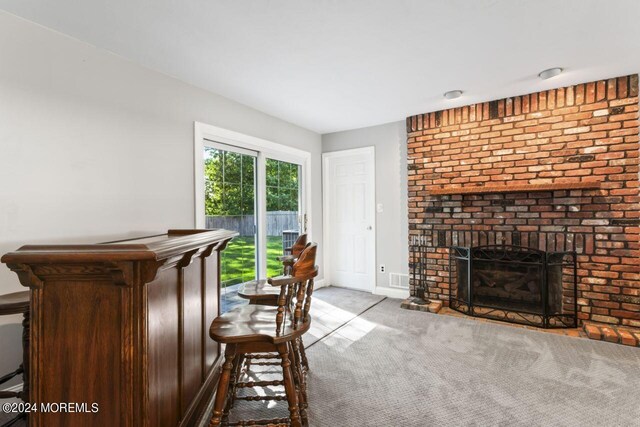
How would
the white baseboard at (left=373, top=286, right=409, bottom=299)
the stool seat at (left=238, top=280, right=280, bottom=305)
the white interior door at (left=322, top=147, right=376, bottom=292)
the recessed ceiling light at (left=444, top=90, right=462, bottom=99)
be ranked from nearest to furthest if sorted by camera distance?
the stool seat at (left=238, top=280, right=280, bottom=305) → the recessed ceiling light at (left=444, top=90, right=462, bottom=99) → the white baseboard at (left=373, top=286, right=409, bottom=299) → the white interior door at (left=322, top=147, right=376, bottom=292)

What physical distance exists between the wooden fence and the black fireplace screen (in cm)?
213

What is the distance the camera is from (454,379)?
217cm

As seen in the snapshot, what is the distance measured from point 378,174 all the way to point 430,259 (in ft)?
4.48

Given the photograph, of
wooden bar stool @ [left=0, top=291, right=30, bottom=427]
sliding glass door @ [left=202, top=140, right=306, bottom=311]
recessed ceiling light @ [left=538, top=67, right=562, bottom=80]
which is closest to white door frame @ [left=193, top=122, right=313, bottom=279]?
sliding glass door @ [left=202, top=140, right=306, bottom=311]

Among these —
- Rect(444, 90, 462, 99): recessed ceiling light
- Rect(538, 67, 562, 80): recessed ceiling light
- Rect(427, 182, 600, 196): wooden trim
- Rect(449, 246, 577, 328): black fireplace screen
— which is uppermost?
Rect(444, 90, 462, 99): recessed ceiling light

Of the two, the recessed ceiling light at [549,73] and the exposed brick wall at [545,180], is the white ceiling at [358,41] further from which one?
the exposed brick wall at [545,180]

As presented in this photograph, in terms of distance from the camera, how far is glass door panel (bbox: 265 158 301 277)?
157 inches

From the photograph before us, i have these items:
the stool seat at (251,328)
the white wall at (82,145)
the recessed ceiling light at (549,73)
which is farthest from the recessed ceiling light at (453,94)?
the stool seat at (251,328)

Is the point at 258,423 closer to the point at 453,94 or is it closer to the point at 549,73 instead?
the point at 453,94

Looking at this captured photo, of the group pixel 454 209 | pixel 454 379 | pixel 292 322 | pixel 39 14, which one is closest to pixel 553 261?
pixel 454 209

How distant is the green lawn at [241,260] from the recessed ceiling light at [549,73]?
10.8ft

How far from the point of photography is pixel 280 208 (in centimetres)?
418

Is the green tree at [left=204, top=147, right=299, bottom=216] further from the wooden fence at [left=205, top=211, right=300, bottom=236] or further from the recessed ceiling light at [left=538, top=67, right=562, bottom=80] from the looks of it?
the recessed ceiling light at [left=538, top=67, right=562, bottom=80]

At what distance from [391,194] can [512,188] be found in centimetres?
147
